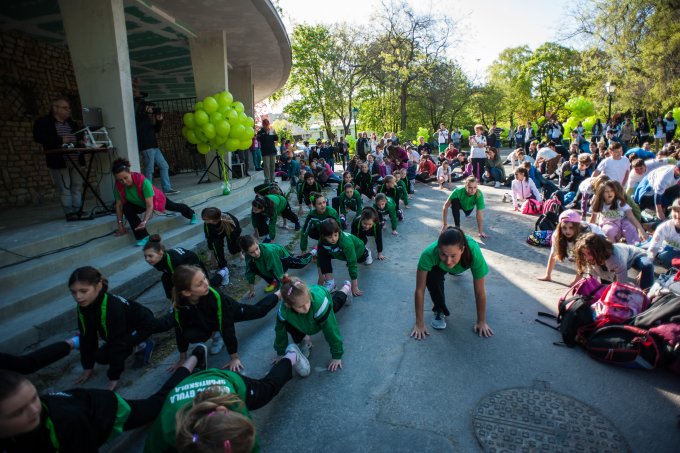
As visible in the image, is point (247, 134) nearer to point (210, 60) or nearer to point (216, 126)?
point (216, 126)

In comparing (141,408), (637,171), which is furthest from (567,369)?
(637,171)

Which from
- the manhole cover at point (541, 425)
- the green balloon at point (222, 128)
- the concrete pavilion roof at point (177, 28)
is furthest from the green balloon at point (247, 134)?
the manhole cover at point (541, 425)

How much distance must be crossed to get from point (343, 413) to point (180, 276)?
172cm

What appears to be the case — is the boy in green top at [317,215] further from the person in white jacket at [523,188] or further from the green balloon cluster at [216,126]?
the person in white jacket at [523,188]

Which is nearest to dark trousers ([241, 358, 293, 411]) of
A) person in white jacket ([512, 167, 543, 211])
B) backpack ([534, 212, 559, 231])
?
backpack ([534, 212, 559, 231])

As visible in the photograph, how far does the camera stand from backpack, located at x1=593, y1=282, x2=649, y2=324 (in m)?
3.15

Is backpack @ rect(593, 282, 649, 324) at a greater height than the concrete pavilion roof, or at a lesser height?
lesser

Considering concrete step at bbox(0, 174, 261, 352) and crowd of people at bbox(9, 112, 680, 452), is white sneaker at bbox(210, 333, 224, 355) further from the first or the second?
concrete step at bbox(0, 174, 261, 352)

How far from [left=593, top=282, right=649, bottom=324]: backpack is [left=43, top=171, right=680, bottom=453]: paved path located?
1.30ft

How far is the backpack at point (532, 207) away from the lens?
8.08 metres

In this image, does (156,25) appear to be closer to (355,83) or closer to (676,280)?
(676,280)

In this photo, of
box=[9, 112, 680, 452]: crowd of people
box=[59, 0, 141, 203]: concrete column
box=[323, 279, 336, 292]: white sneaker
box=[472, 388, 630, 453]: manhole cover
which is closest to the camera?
box=[9, 112, 680, 452]: crowd of people

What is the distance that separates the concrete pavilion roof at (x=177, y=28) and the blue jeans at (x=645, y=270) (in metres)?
8.01

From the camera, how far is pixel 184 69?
12.8 m
